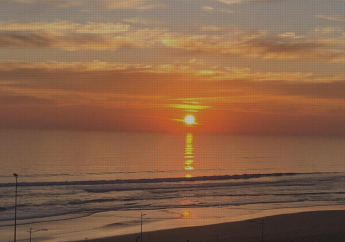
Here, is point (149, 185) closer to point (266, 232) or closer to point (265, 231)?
point (265, 231)

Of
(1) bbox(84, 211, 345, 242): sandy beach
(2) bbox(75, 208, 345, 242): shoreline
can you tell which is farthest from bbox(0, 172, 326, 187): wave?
(1) bbox(84, 211, 345, 242): sandy beach

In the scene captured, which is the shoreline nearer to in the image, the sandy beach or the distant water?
the sandy beach

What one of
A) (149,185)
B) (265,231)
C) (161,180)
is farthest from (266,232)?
(161,180)

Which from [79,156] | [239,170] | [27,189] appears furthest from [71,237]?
[79,156]

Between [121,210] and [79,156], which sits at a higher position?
[79,156]

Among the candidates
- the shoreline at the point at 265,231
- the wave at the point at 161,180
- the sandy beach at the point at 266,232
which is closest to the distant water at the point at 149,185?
the wave at the point at 161,180

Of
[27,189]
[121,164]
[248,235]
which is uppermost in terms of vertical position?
[121,164]

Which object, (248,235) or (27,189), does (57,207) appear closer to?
(27,189)

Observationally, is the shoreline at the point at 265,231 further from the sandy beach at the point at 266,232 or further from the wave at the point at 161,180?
the wave at the point at 161,180
